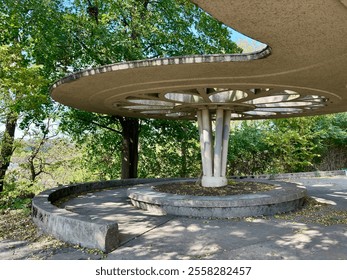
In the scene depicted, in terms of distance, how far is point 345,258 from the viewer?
5.45 m

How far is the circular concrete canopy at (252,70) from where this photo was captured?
3.95 m

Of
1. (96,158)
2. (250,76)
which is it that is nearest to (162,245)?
(250,76)

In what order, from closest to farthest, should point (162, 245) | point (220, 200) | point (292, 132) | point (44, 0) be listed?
point (162, 245)
point (220, 200)
point (44, 0)
point (292, 132)

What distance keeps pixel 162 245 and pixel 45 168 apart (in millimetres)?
12922

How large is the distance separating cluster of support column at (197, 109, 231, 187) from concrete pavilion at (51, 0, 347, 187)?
0.04m

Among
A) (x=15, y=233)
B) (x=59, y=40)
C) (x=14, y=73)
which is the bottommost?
(x=15, y=233)

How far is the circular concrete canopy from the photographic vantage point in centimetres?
395

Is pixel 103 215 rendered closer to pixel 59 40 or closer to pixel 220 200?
pixel 220 200

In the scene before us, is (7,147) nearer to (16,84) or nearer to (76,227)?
(16,84)

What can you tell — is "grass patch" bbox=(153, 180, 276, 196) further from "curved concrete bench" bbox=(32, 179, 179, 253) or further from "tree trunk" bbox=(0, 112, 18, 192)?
"tree trunk" bbox=(0, 112, 18, 192)

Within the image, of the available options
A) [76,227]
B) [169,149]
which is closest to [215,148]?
[76,227]

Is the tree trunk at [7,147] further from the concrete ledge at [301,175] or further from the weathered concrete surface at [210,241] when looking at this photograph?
the concrete ledge at [301,175]

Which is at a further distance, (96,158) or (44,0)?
(96,158)

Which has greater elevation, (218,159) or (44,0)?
(44,0)
